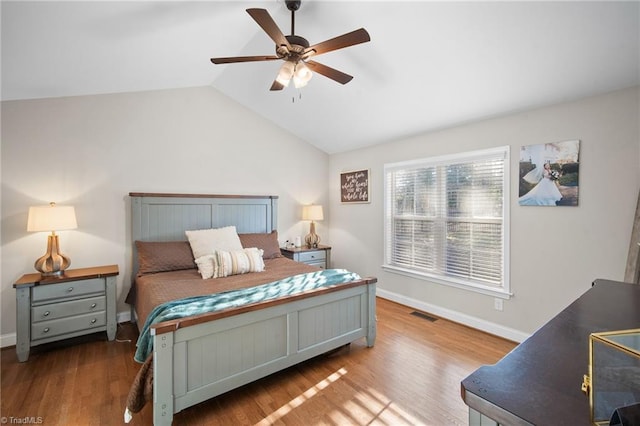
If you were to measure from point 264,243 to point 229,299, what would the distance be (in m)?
1.68

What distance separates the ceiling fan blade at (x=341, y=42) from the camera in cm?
173

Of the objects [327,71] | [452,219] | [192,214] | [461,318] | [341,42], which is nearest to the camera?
[341,42]

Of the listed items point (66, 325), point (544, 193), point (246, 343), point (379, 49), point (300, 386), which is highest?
point (379, 49)

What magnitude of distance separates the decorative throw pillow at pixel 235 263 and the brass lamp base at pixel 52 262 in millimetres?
1382

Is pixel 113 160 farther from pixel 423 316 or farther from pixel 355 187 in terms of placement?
pixel 423 316

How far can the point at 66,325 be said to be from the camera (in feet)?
8.44

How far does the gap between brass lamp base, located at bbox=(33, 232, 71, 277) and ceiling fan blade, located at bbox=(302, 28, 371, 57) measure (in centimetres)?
288

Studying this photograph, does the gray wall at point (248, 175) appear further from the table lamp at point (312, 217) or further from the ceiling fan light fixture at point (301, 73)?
the ceiling fan light fixture at point (301, 73)

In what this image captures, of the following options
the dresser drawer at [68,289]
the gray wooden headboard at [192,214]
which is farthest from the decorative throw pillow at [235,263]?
the dresser drawer at [68,289]

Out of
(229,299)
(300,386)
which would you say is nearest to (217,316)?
(229,299)

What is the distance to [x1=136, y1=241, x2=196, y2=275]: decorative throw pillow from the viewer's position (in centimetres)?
296

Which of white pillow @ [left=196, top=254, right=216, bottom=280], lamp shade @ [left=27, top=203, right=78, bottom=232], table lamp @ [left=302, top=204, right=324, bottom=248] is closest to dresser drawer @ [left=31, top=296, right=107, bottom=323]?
lamp shade @ [left=27, top=203, right=78, bottom=232]

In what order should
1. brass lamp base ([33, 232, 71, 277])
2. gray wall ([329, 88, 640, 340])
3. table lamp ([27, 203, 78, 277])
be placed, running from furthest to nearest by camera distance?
brass lamp base ([33, 232, 71, 277]), table lamp ([27, 203, 78, 277]), gray wall ([329, 88, 640, 340])

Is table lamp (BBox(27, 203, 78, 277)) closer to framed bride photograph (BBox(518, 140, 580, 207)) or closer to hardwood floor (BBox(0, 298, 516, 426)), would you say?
hardwood floor (BBox(0, 298, 516, 426))
